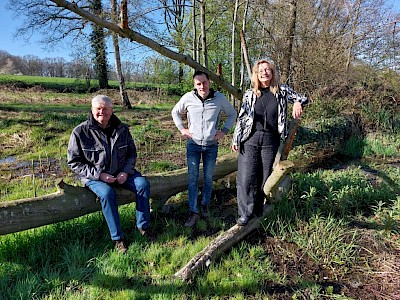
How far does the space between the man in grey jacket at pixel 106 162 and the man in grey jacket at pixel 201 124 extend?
2.30 ft

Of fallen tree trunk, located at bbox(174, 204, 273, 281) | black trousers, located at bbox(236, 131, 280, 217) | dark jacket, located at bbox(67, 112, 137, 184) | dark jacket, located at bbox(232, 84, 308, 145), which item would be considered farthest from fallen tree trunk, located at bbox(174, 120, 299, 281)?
dark jacket, located at bbox(67, 112, 137, 184)

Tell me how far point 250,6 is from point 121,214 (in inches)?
319

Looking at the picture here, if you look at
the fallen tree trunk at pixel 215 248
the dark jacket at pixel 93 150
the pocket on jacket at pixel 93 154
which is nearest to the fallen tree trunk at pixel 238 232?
the fallen tree trunk at pixel 215 248

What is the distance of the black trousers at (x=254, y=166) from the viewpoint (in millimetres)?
3594

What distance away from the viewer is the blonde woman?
11.4ft

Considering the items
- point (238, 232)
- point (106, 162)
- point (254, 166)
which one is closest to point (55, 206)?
point (106, 162)

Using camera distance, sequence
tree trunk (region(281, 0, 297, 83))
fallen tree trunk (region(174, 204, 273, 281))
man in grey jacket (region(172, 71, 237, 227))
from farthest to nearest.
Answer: tree trunk (region(281, 0, 297, 83)) < man in grey jacket (region(172, 71, 237, 227)) < fallen tree trunk (region(174, 204, 273, 281))

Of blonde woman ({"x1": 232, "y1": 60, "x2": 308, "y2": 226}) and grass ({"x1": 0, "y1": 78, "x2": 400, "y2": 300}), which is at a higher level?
blonde woman ({"x1": 232, "y1": 60, "x2": 308, "y2": 226})

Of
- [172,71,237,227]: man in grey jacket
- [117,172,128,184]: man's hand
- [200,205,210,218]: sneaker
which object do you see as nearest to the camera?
[117,172,128,184]: man's hand

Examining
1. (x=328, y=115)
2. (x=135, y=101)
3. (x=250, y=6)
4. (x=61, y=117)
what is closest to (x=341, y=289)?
(x=328, y=115)

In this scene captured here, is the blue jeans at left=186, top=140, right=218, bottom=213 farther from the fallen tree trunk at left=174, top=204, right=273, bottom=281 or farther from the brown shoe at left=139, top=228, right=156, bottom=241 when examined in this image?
the fallen tree trunk at left=174, top=204, right=273, bottom=281

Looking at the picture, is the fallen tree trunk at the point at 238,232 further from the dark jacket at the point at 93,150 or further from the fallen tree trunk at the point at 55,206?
the dark jacket at the point at 93,150

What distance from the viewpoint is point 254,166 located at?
12.0ft

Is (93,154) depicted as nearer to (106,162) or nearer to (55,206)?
(106,162)
